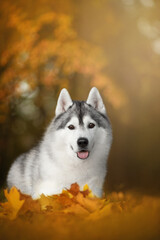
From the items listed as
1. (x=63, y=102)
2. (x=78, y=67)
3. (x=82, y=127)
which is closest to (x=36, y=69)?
(x=78, y=67)

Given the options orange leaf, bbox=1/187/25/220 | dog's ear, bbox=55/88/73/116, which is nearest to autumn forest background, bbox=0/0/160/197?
dog's ear, bbox=55/88/73/116

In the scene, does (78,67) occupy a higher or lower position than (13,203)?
higher

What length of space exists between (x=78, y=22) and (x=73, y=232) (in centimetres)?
761

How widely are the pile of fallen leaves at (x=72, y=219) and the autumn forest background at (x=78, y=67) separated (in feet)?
15.0

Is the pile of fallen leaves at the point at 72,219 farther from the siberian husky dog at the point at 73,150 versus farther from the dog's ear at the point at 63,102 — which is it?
the dog's ear at the point at 63,102

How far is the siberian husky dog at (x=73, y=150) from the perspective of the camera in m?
3.77

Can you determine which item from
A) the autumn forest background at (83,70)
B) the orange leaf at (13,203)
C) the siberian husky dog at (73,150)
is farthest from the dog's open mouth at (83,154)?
the autumn forest background at (83,70)

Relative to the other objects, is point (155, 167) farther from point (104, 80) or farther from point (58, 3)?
point (58, 3)

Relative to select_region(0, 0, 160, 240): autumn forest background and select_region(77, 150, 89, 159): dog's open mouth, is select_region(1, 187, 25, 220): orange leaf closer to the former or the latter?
select_region(77, 150, 89, 159): dog's open mouth

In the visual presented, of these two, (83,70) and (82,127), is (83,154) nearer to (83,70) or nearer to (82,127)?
(82,127)

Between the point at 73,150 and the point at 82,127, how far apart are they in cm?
31

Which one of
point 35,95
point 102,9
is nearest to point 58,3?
point 102,9

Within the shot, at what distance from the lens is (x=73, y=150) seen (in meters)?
3.76

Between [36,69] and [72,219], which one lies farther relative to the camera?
[36,69]
